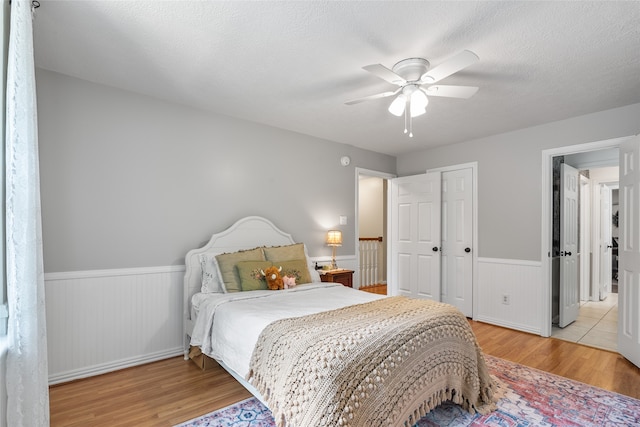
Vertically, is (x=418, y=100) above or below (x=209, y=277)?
above

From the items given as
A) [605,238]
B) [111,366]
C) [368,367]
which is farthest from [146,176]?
[605,238]

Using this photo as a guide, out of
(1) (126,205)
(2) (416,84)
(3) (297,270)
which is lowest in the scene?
(3) (297,270)

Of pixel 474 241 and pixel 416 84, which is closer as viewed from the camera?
pixel 416 84

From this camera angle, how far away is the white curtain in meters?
1.34

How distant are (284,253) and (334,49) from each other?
2.07m

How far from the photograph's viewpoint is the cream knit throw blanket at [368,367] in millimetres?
1515

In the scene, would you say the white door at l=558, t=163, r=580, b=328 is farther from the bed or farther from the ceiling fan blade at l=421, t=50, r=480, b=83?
the ceiling fan blade at l=421, t=50, r=480, b=83

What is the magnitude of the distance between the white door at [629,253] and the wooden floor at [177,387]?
0.76 ft

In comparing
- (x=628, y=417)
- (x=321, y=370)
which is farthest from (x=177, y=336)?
(x=628, y=417)

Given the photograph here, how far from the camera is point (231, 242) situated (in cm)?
339

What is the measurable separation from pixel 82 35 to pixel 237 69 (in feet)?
3.16

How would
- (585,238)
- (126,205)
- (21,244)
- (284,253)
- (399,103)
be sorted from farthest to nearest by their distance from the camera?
(585,238), (284,253), (126,205), (399,103), (21,244)

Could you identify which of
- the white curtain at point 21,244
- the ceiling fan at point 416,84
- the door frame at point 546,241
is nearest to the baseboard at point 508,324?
the door frame at point 546,241

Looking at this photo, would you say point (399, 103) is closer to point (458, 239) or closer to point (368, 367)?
point (368, 367)
